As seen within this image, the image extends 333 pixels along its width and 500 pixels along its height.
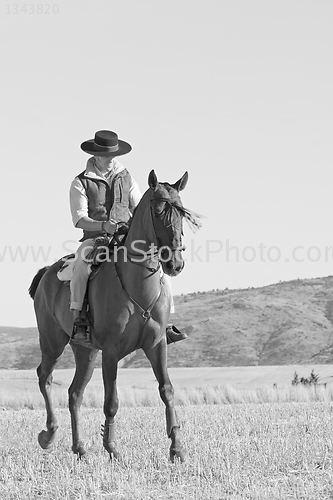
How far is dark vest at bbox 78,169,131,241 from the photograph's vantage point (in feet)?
33.2

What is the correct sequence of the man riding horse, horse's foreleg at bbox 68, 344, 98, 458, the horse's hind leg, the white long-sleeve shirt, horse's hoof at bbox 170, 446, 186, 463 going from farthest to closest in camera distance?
the horse's hind leg → horse's foreleg at bbox 68, 344, 98, 458 → the white long-sleeve shirt → the man riding horse → horse's hoof at bbox 170, 446, 186, 463

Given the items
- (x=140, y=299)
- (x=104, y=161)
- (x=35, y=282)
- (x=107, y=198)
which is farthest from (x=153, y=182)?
(x=35, y=282)

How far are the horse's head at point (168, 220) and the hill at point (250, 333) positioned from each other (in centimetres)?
5018

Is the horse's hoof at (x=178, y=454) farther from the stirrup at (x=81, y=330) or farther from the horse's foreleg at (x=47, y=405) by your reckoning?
the horse's foreleg at (x=47, y=405)

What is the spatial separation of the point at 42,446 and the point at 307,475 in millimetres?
4029

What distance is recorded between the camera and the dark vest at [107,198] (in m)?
10.1

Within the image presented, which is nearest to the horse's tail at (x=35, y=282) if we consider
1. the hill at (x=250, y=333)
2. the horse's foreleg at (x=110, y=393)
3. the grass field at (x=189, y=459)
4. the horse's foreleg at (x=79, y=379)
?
the horse's foreleg at (x=79, y=379)

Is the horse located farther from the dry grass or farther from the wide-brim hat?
the wide-brim hat

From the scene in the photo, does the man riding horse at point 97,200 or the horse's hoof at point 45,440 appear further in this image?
the horse's hoof at point 45,440

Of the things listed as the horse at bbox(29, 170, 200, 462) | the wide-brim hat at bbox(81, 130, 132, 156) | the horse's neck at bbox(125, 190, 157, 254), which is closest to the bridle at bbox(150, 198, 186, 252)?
the horse at bbox(29, 170, 200, 462)

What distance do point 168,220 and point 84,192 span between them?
199cm

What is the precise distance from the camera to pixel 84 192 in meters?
10.1

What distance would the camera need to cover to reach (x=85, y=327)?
9.69 meters

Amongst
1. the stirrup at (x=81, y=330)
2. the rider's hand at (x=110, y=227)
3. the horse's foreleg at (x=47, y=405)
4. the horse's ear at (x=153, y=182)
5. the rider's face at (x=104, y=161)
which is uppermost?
the rider's face at (x=104, y=161)
